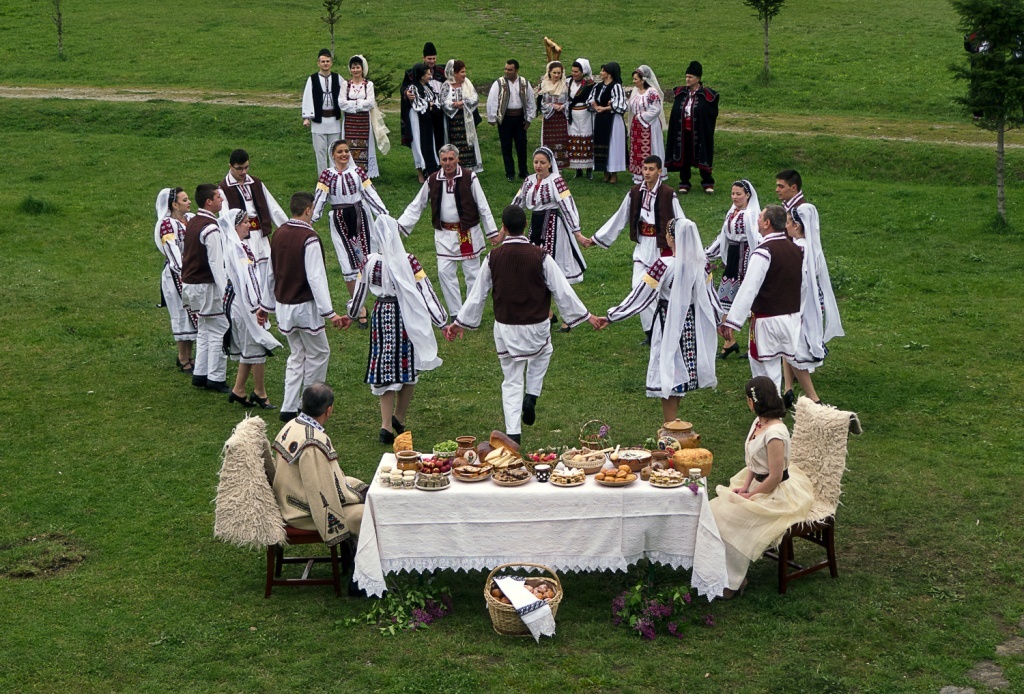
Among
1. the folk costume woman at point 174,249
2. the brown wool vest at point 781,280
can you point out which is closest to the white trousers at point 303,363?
the folk costume woman at point 174,249

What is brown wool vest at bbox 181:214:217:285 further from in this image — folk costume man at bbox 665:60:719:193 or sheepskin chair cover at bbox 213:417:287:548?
folk costume man at bbox 665:60:719:193

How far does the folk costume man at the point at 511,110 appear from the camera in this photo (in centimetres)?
2006

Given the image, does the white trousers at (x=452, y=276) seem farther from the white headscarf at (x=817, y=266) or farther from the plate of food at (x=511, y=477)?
the plate of food at (x=511, y=477)

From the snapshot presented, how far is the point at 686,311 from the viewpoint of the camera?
984 cm

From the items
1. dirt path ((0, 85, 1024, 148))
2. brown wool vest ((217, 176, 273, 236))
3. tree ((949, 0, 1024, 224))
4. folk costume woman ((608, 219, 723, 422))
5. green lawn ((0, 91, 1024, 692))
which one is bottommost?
green lawn ((0, 91, 1024, 692))

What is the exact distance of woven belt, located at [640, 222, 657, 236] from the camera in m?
12.4

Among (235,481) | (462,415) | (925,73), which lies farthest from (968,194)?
(235,481)

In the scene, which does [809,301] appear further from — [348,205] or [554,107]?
[554,107]

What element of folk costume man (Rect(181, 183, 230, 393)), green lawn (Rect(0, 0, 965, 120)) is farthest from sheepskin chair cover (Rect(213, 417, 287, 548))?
green lawn (Rect(0, 0, 965, 120))

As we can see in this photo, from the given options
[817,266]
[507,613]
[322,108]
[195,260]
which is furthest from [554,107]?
[507,613]

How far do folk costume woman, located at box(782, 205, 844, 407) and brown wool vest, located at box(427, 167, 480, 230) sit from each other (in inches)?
146

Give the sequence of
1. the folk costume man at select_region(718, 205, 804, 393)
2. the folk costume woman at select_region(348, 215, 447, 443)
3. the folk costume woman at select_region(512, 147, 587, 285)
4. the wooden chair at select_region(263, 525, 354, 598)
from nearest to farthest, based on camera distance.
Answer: the wooden chair at select_region(263, 525, 354, 598), the folk costume man at select_region(718, 205, 804, 393), the folk costume woman at select_region(348, 215, 447, 443), the folk costume woman at select_region(512, 147, 587, 285)

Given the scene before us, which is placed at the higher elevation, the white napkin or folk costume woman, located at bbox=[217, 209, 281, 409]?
folk costume woman, located at bbox=[217, 209, 281, 409]

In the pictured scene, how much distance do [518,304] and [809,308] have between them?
293cm
